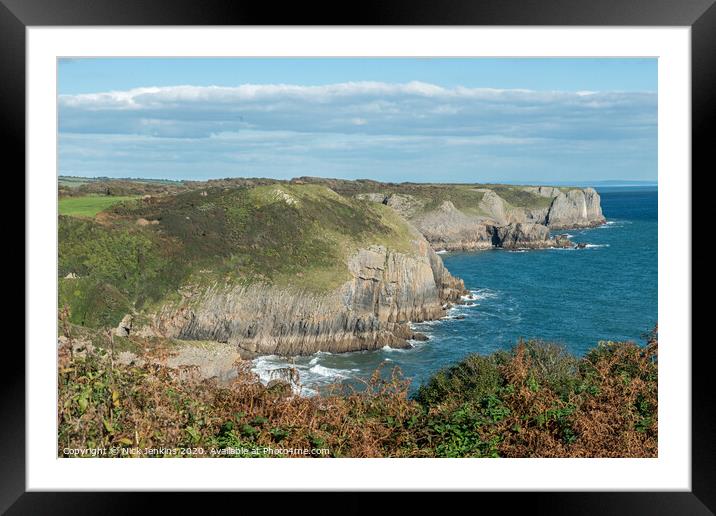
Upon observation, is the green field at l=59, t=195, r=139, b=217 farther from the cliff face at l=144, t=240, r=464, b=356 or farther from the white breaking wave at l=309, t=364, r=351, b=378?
the white breaking wave at l=309, t=364, r=351, b=378

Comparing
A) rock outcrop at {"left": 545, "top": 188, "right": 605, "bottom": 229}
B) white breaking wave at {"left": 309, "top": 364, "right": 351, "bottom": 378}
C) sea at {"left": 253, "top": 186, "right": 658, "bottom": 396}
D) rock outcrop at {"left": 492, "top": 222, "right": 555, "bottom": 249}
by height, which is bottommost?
white breaking wave at {"left": 309, "top": 364, "right": 351, "bottom": 378}

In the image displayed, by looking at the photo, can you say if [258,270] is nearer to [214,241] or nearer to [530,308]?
[214,241]

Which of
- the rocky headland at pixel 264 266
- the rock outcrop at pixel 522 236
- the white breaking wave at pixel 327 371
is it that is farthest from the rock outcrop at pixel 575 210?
the white breaking wave at pixel 327 371

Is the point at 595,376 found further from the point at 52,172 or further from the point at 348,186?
the point at 348,186

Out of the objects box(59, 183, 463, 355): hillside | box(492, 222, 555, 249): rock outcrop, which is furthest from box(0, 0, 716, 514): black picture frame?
box(492, 222, 555, 249): rock outcrop

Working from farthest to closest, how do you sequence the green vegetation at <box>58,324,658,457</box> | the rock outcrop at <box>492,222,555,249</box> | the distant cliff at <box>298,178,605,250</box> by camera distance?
the rock outcrop at <box>492,222,555,249</box> → the distant cliff at <box>298,178,605,250</box> → the green vegetation at <box>58,324,658,457</box>
